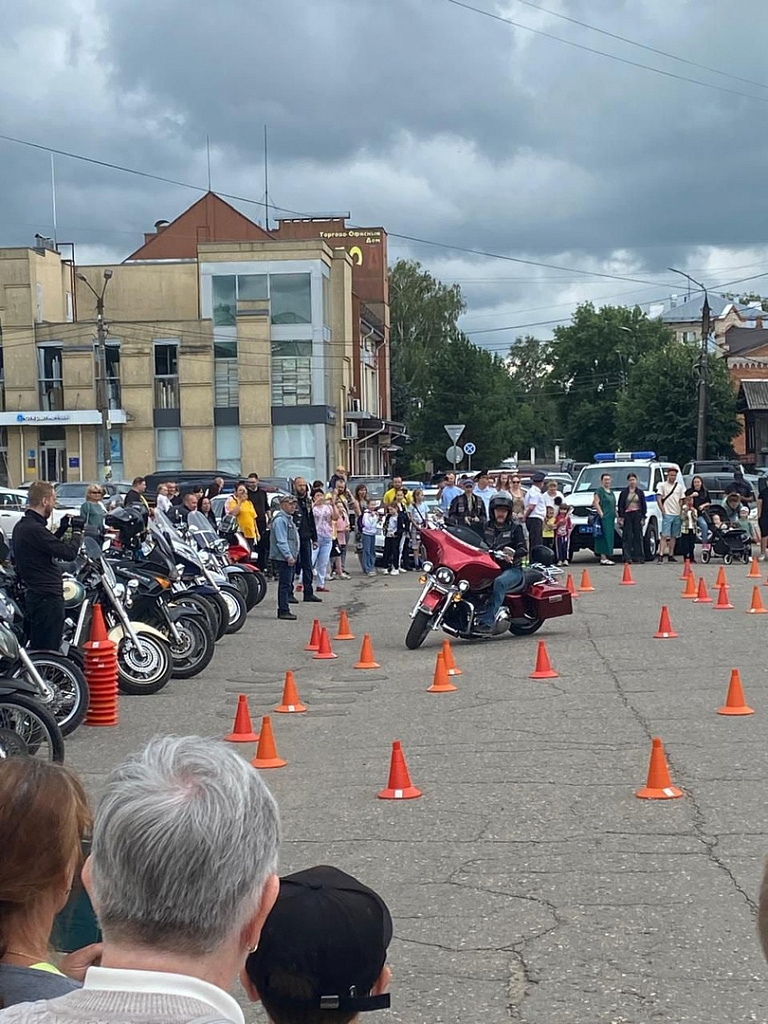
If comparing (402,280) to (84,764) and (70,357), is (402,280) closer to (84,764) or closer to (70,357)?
(70,357)

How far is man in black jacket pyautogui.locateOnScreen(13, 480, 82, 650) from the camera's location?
11453 millimetres

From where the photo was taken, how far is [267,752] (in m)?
9.41

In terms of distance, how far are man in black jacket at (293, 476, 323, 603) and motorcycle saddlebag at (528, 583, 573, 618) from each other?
6336 mm

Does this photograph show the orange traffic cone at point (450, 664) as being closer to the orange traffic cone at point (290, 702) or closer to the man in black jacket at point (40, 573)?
the orange traffic cone at point (290, 702)

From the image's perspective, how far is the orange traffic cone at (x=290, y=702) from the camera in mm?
11711

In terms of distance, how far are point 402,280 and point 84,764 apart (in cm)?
8768

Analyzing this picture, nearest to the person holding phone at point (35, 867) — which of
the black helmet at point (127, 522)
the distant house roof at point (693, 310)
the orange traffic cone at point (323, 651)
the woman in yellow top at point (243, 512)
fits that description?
the black helmet at point (127, 522)

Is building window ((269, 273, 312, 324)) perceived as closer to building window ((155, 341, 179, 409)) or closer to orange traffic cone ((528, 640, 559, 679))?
building window ((155, 341, 179, 409))

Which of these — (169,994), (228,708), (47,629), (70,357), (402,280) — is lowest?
(228,708)

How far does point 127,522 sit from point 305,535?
25.7ft

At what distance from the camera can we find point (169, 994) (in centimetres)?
204

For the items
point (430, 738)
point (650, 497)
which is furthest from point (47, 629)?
point (650, 497)

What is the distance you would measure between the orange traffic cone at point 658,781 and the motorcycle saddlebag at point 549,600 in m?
8.07

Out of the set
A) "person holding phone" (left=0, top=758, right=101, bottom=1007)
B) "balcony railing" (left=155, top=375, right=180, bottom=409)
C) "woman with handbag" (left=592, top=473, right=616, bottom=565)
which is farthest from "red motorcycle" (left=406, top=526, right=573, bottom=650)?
"balcony railing" (left=155, top=375, right=180, bottom=409)
